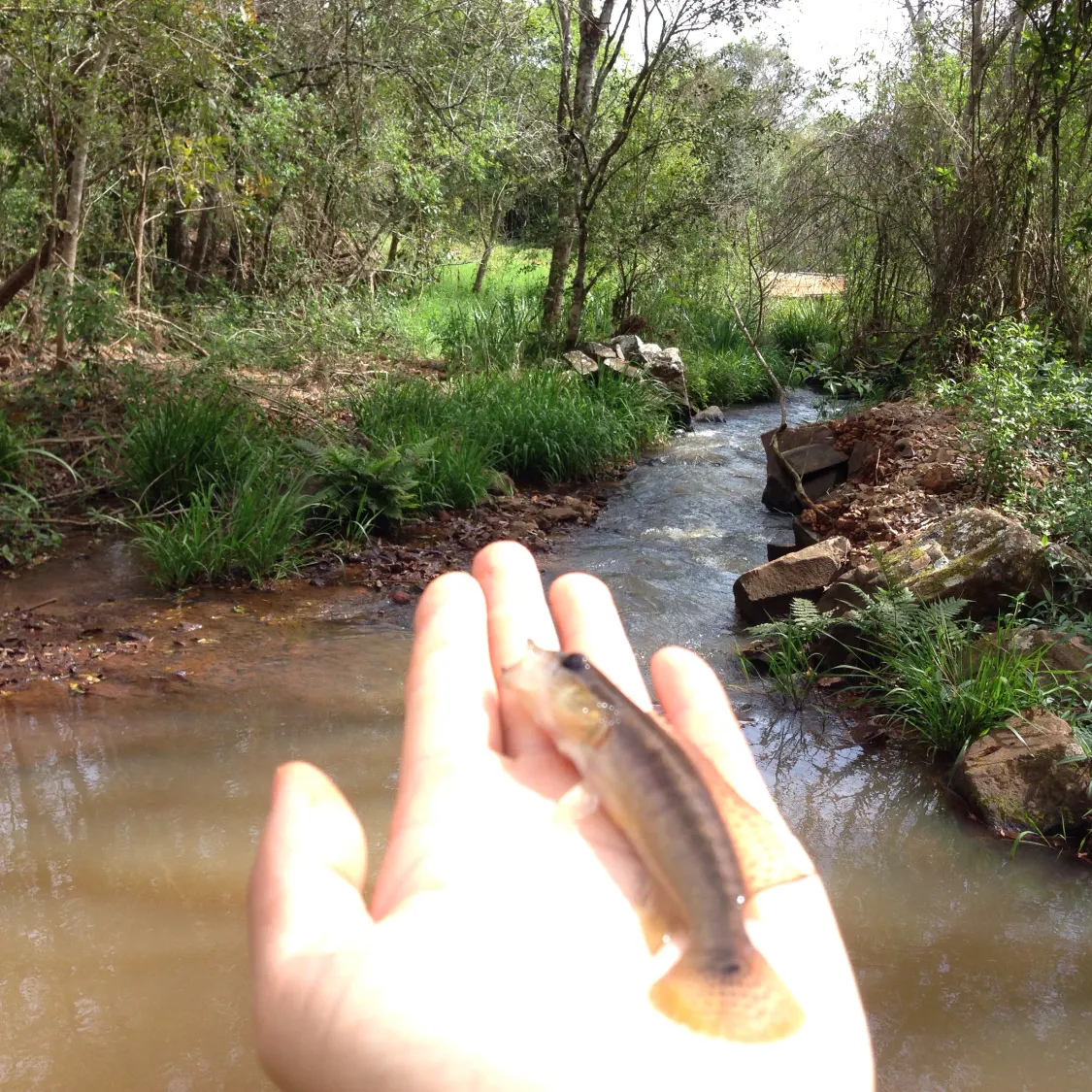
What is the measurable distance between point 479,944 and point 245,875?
8.46 ft

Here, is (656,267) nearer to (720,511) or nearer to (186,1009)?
(720,511)

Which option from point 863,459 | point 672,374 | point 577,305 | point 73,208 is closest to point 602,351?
point 577,305

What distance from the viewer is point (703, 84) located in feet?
48.9

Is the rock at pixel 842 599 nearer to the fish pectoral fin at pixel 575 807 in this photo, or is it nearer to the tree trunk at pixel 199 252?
the fish pectoral fin at pixel 575 807

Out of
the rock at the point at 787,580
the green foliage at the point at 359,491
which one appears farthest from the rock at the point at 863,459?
the green foliage at the point at 359,491

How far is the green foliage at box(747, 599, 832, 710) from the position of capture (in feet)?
18.7

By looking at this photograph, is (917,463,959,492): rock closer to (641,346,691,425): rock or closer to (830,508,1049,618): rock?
(830,508,1049,618): rock

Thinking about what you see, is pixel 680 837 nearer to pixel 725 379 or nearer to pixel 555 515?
pixel 555 515

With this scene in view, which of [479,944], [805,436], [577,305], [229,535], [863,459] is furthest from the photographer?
[577,305]

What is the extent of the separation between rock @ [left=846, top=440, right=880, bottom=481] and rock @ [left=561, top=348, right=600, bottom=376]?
4.42m

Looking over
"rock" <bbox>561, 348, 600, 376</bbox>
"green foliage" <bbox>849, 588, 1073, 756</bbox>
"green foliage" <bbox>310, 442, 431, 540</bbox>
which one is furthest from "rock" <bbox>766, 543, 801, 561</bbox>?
"rock" <bbox>561, 348, 600, 376</bbox>

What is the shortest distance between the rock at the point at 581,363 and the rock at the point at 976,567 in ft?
24.6

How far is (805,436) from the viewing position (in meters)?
10.7

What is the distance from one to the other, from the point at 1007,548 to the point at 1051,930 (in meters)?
2.75
